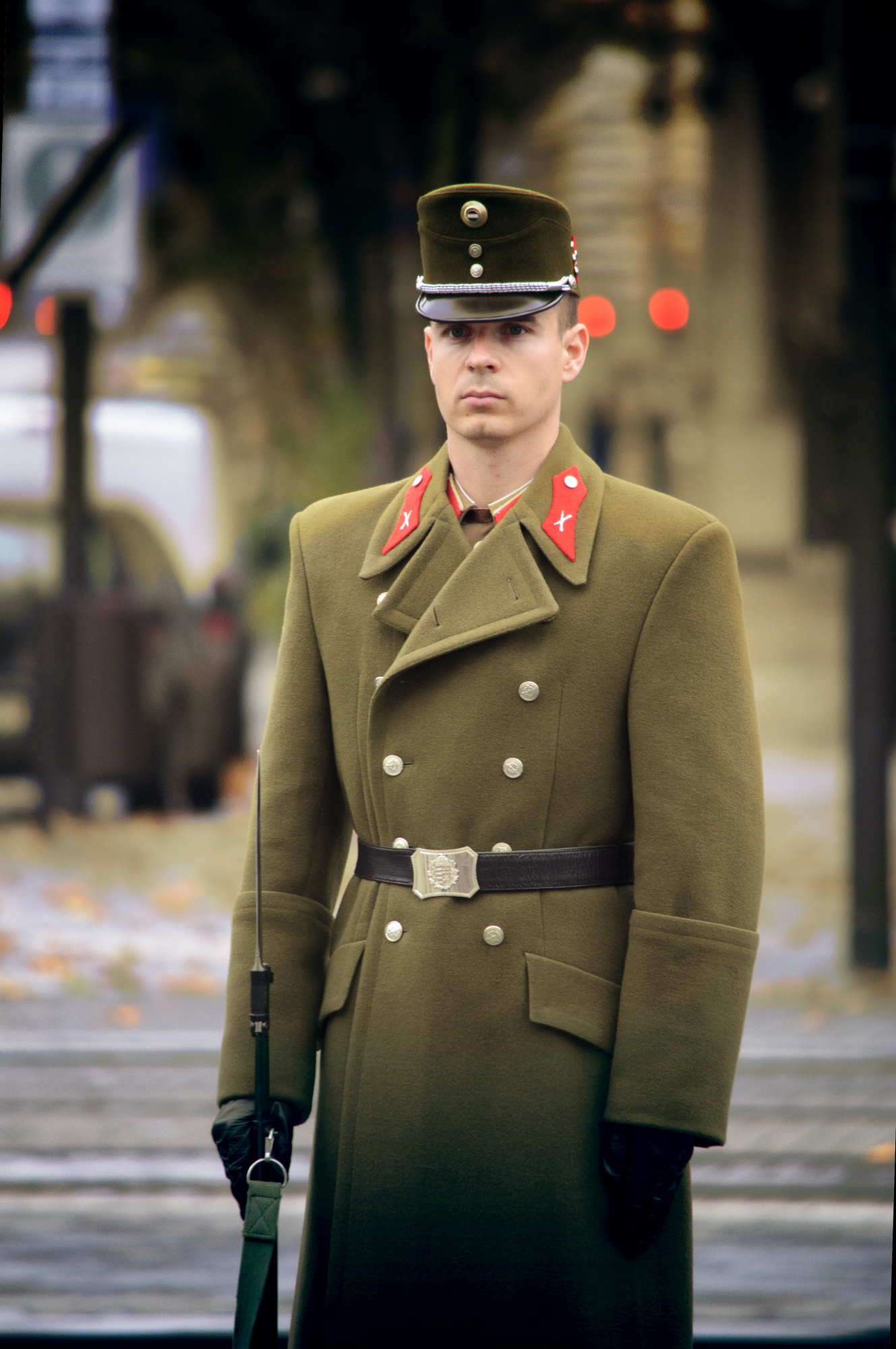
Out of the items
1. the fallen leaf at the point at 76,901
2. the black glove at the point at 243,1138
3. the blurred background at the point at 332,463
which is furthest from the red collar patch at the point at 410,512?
the fallen leaf at the point at 76,901

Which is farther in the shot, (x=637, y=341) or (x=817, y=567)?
(x=637, y=341)

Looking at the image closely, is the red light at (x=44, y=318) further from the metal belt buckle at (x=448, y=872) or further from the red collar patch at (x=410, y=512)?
the metal belt buckle at (x=448, y=872)

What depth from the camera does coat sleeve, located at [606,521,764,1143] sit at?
257 cm

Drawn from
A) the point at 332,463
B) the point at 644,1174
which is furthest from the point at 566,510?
the point at 332,463

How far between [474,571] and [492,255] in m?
0.44

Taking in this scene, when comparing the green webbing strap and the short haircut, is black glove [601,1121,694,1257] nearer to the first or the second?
the green webbing strap

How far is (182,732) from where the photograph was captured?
1240cm

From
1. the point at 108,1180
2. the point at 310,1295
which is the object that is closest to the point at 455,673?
the point at 310,1295

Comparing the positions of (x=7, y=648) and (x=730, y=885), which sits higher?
(x=7, y=648)

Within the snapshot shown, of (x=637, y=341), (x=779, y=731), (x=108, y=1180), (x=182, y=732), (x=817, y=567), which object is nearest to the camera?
(x=108, y=1180)

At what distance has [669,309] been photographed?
22016mm

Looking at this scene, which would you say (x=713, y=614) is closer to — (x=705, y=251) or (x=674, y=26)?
(x=674, y=26)

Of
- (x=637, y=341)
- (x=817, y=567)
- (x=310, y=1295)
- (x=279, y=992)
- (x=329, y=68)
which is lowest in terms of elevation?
(x=310, y=1295)

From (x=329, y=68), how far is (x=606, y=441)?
26.7ft
